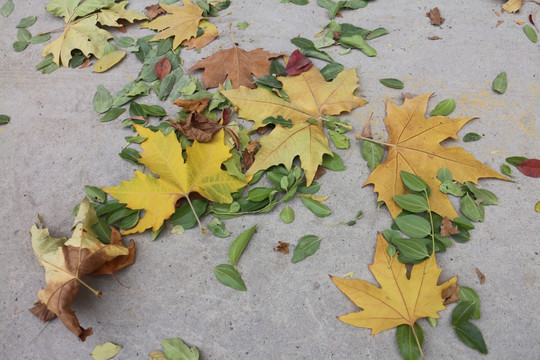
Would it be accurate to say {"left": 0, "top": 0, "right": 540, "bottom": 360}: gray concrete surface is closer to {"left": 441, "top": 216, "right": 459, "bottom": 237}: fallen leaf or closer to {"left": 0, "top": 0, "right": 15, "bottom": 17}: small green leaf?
{"left": 441, "top": 216, "right": 459, "bottom": 237}: fallen leaf

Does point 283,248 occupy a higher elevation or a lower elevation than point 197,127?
lower

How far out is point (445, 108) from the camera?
146cm

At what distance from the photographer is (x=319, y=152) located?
1332 mm

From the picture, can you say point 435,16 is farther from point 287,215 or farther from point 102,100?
point 102,100

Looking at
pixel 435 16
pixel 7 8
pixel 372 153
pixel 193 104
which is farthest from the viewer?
pixel 7 8

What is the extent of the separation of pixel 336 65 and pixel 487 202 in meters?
0.72

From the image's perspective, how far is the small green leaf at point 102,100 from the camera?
1584 mm

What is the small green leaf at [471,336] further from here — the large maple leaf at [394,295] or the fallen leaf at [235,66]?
the fallen leaf at [235,66]

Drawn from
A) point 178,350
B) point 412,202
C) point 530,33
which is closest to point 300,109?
point 412,202

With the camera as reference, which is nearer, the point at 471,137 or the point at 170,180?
the point at 170,180

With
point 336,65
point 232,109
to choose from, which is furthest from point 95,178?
point 336,65

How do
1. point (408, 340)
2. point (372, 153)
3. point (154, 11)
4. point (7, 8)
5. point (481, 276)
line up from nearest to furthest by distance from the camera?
point (408, 340)
point (481, 276)
point (372, 153)
point (154, 11)
point (7, 8)

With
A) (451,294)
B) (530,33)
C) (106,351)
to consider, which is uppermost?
Answer: (530,33)

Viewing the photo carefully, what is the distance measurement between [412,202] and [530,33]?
3.29 ft
